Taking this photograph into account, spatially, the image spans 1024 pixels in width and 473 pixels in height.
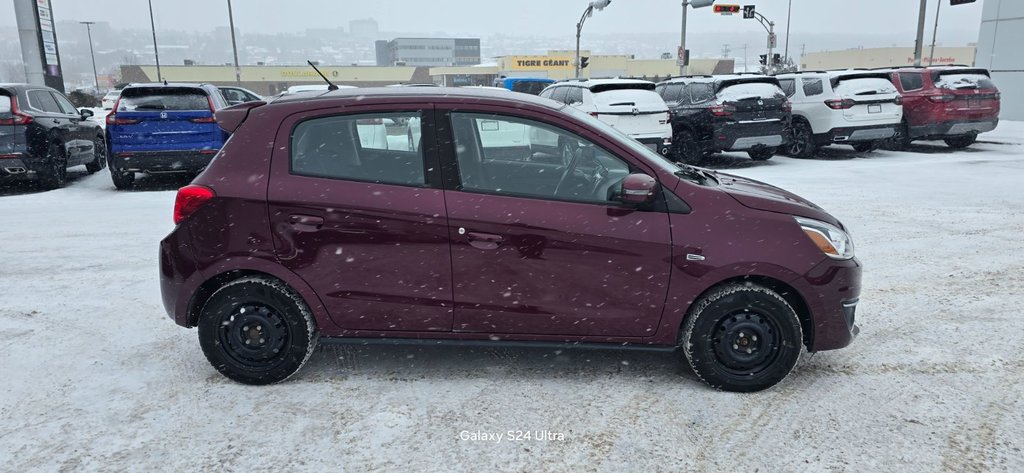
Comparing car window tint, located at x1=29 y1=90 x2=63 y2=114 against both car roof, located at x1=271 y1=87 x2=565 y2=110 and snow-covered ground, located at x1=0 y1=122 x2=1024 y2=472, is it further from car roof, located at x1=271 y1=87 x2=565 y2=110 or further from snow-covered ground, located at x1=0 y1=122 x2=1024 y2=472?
car roof, located at x1=271 y1=87 x2=565 y2=110

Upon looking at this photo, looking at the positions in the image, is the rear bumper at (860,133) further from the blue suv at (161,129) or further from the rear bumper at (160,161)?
the rear bumper at (160,161)

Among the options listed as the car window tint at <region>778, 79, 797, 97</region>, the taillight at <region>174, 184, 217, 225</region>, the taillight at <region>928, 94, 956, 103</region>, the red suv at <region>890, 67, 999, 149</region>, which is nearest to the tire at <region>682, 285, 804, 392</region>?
the taillight at <region>174, 184, 217, 225</region>

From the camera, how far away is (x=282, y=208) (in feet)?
12.0

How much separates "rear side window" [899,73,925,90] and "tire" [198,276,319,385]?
1439 centimetres

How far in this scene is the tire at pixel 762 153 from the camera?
45.5 feet

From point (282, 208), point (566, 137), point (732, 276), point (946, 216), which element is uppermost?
point (566, 137)

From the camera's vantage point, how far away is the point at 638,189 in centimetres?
346

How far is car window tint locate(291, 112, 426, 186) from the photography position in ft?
12.1

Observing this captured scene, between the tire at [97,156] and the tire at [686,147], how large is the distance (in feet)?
35.8

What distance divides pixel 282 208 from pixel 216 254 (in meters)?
0.46

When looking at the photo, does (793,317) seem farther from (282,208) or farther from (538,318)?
(282,208)

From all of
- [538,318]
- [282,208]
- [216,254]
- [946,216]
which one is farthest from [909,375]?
[946,216]

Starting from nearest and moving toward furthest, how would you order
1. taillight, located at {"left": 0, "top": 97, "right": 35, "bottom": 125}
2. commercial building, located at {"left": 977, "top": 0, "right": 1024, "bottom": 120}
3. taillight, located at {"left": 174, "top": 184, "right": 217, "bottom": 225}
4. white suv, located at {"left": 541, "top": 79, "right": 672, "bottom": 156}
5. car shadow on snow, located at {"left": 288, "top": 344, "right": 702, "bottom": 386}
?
taillight, located at {"left": 174, "top": 184, "right": 217, "bottom": 225} → car shadow on snow, located at {"left": 288, "top": 344, "right": 702, "bottom": 386} → taillight, located at {"left": 0, "top": 97, "right": 35, "bottom": 125} → white suv, located at {"left": 541, "top": 79, "right": 672, "bottom": 156} → commercial building, located at {"left": 977, "top": 0, "right": 1024, "bottom": 120}

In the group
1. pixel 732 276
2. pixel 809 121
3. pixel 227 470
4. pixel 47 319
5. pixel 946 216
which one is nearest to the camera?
pixel 227 470
